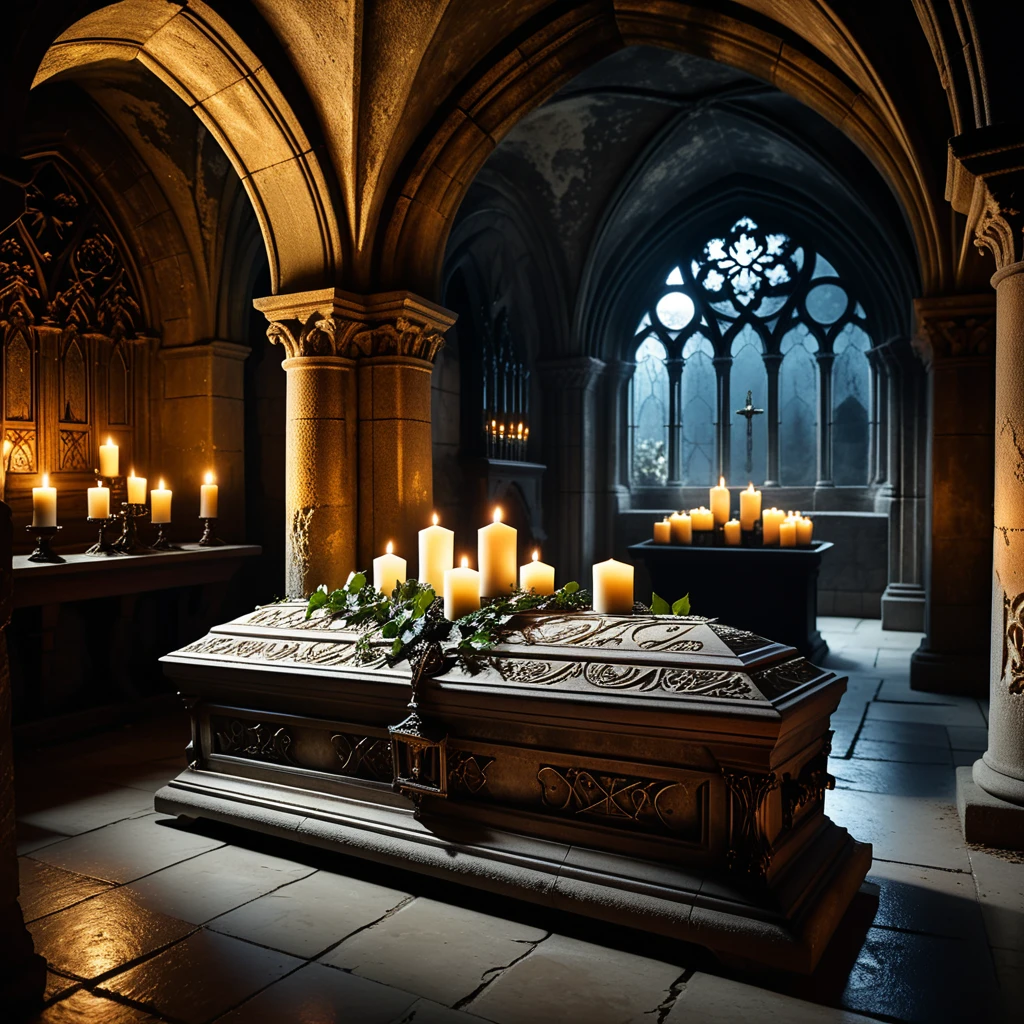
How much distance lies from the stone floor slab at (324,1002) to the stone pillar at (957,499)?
4.82 m

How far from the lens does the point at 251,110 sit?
4477mm

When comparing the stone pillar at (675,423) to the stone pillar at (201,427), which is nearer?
the stone pillar at (201,427)

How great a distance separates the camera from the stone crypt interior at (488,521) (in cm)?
230

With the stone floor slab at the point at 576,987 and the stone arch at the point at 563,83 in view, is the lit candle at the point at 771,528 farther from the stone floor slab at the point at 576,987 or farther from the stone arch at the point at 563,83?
the stone floor slab at the point at 576,987

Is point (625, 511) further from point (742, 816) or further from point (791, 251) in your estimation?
point (742, 816)

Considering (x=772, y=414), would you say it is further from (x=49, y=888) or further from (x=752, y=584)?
(x=49, y=888)

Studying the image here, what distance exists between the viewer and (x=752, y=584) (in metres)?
6.52

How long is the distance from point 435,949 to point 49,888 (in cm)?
136

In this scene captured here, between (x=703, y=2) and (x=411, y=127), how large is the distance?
1909mm

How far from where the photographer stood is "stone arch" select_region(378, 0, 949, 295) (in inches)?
188

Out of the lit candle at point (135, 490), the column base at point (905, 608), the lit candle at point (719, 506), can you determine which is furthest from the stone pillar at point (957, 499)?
the lit candle at point (135, 490)

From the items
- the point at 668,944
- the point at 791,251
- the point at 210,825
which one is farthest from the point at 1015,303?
the point at 791,251

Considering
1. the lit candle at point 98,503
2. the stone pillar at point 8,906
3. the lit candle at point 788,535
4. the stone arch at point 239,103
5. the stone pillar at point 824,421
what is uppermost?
the stone arch at point 239,103

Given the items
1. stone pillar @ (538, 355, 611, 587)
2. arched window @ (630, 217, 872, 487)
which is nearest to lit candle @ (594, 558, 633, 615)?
stone pillar @ (538, 355, 611, 587)
